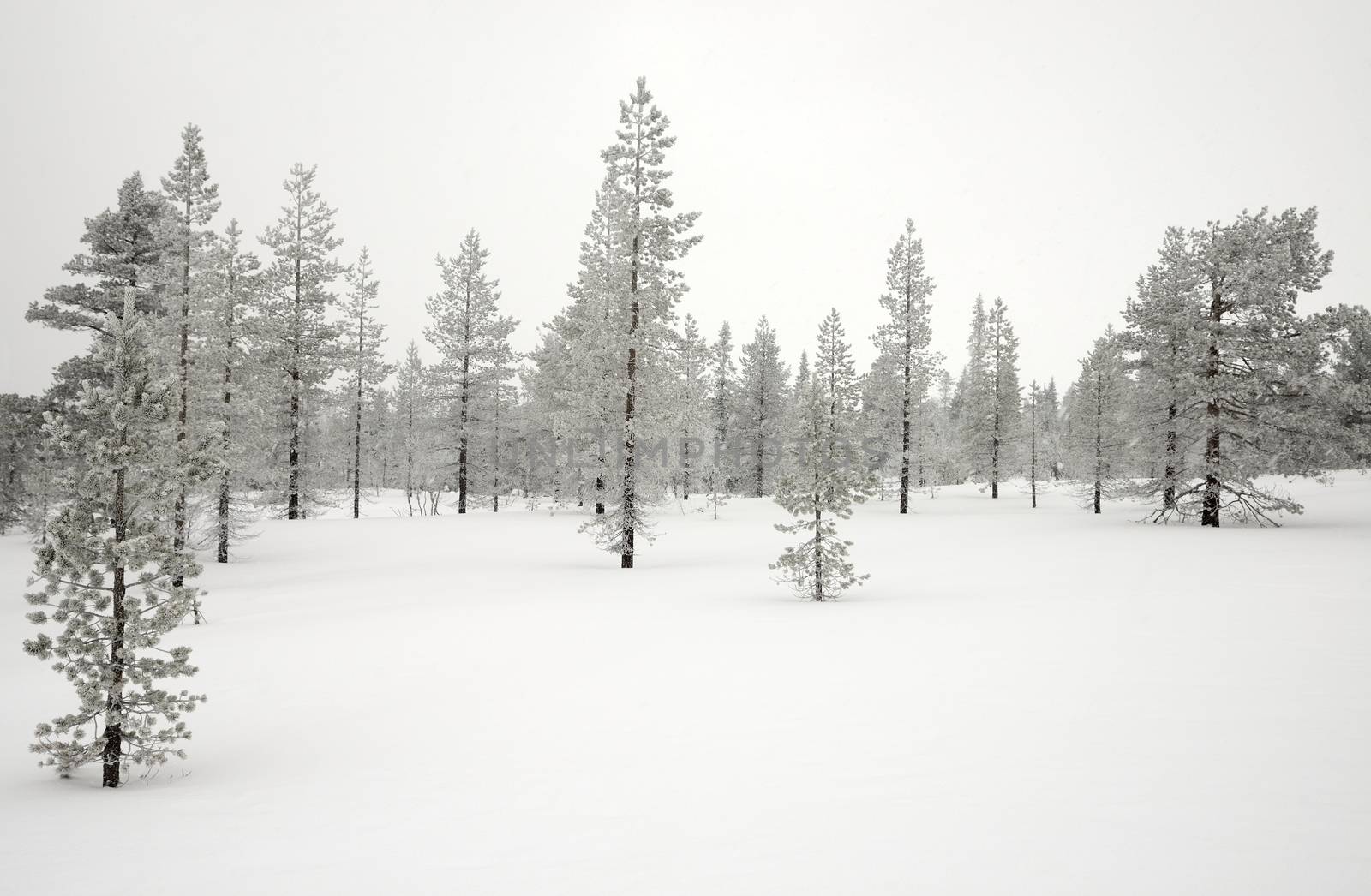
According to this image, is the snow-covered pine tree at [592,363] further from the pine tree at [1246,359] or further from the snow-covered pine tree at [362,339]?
the pine tree at [1246,359]

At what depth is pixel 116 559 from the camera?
6.29m

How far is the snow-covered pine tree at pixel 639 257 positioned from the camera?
68.0ft

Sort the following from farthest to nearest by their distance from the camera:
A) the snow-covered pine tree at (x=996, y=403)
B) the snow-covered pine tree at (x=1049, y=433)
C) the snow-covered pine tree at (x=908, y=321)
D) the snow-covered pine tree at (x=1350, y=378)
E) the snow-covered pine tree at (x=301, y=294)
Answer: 1. the snow-covered pine tree at (x=1049, y=433)
2. the snow-covered pine tree at (x=996, y=403)
3. the snow-covered pine tree at (x=908, y=321)
4. the snow-covered pine tree at (x=301, y=294)
5. the snow-covered pine tree at (x=1350, y=378)

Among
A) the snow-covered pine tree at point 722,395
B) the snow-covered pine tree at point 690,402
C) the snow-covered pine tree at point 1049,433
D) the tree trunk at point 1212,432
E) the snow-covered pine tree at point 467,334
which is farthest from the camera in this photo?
the snow-covered pine tree at point 1049,433

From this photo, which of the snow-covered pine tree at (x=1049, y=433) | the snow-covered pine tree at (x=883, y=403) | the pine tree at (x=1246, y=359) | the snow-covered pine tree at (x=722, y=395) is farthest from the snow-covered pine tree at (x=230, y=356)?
the snow-covered pine tree at (x=1049, y=433)

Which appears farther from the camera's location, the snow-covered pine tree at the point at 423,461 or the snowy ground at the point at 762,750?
the snow-covered pine tree at the point at 423,461

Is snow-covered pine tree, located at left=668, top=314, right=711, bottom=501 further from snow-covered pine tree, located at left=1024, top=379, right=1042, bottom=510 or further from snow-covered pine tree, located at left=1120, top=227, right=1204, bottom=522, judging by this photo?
snow-covered pine tree, located at left=1024, top=379, right=1042, bottom=510

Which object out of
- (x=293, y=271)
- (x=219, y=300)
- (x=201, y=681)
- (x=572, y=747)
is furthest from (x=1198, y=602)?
(x=293, y=271)

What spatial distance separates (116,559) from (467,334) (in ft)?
110

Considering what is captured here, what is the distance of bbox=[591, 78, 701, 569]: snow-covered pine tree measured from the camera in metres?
A: 20.7

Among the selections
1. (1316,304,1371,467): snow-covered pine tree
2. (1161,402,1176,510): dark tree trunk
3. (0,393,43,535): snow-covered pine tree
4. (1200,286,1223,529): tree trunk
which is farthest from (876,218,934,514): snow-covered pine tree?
(0,393,43,535): snow-covered pine tree

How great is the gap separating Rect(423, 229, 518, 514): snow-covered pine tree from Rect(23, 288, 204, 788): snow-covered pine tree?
31738 mm

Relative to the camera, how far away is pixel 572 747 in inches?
270

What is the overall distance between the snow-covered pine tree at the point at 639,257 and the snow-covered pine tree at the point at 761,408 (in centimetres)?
3429
